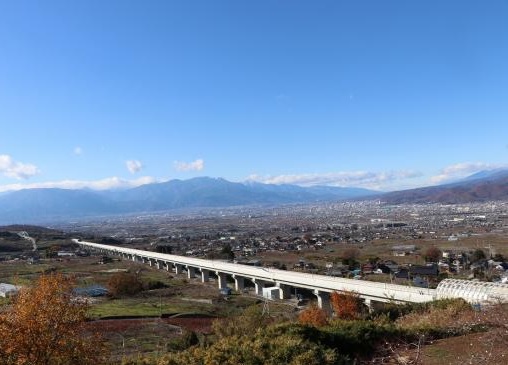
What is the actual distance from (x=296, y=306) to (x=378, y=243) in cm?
6558

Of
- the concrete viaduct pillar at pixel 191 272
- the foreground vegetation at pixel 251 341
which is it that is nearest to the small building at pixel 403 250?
the concrete viaduct pillar at pixel 191 272

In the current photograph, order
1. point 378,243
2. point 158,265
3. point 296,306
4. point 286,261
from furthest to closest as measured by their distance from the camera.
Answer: point 378,243 → point 158,265 → point 286,261 → point 296,306

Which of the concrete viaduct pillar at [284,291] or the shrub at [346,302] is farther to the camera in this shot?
the concrete viaduct pillar at [284,291]

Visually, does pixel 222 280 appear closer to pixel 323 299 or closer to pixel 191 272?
pixel 191 272

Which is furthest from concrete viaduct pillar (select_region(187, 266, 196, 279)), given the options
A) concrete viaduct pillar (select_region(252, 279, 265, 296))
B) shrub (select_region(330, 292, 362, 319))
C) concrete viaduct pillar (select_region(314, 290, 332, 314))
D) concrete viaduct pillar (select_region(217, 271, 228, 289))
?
shrub (select_region(330, 292, 362, 319))

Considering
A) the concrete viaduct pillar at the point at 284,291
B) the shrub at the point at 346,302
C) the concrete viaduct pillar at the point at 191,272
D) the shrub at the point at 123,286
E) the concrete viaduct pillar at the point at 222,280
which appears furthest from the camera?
the concrete viaduct pillar at the point at 191,272

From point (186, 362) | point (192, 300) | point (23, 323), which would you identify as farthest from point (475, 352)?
point (192, 300)

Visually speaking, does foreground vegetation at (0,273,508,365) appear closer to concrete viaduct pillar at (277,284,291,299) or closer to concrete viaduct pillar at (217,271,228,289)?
concrete viaduct pillar at (277,284,291,299)

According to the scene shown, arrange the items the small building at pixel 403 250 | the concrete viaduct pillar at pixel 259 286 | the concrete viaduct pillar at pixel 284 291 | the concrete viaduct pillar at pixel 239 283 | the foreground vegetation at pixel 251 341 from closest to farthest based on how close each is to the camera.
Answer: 1. the foreground vegetation at pixel 251 341
2. the concrete viaduct pillar at pixel 284 291
3. the concrete viaduct pillar at pixel 259 286
4. the concrete viaduct pillar at pixel 239 283
5. the small building at pixel 403 250

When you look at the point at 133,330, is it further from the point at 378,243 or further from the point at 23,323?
the point at 378,243

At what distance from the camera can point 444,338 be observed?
12.9 metres

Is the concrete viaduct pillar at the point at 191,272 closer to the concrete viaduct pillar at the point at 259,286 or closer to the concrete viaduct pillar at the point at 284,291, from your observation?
the concrete viaduct pillar at the point at 259,286

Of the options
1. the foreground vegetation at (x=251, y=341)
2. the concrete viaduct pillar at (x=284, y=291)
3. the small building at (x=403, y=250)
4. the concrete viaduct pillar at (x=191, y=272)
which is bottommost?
the small building at (x=403, y=250)

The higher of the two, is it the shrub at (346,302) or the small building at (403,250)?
the shrub at (346,302)
